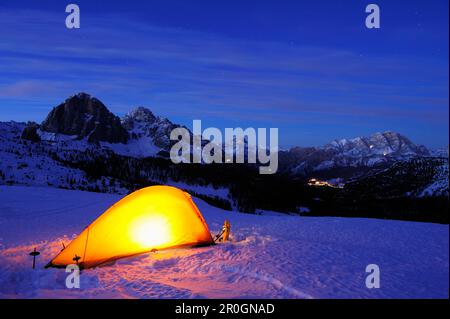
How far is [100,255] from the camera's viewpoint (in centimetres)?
1112

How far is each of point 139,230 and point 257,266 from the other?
436cm

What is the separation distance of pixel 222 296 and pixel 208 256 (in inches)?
131

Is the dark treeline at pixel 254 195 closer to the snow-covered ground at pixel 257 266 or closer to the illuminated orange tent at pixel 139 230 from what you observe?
the snow-covered ground at pixel 257 266

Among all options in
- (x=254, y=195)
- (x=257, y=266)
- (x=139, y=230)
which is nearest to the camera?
(x=257, y=266)

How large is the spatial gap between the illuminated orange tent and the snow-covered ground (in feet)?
1.50

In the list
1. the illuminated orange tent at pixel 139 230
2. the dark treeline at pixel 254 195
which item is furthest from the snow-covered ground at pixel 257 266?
the dark treeline at pixel 254 195

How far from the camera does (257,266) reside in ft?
34.8

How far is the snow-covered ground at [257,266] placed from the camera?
28.5 feet

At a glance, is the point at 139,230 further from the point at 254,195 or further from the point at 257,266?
the point at 254,195

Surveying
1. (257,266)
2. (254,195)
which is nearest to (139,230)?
(257,266)

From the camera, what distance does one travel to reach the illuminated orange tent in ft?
36.4
